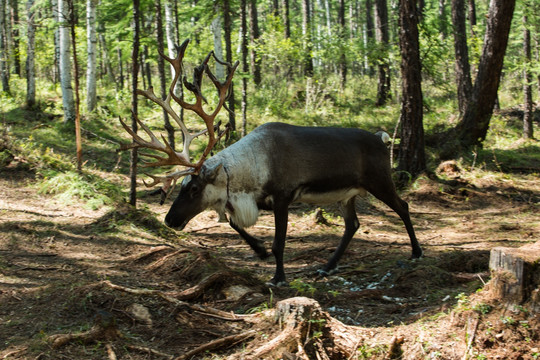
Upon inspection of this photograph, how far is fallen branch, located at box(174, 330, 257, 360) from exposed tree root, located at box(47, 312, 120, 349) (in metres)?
0.70

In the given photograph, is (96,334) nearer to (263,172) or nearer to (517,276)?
(263,172)

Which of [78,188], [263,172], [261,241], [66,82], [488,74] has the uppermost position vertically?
[66,82]

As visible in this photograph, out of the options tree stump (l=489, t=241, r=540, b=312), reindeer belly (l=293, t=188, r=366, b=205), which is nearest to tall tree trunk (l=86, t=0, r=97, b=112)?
reindeer belly (l=293, t=188, r=366, b=205)

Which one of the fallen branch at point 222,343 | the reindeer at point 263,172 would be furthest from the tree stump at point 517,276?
the reindeer at point 263,172

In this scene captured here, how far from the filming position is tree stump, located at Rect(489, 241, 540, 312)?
427 cm

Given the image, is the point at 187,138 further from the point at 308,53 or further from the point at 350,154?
the point at 308,53

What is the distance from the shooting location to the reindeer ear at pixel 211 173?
6684 mm

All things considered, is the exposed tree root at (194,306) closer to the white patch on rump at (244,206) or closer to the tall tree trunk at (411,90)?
the white patch on rump at (244,206)

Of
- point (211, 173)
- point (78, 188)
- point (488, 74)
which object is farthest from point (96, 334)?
point (488, 74)

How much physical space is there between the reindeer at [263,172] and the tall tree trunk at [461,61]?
444 inches

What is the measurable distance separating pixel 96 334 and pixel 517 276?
345cm

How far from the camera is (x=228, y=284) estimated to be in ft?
19.3

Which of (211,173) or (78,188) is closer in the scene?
(211,173)

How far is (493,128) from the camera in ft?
58.3
